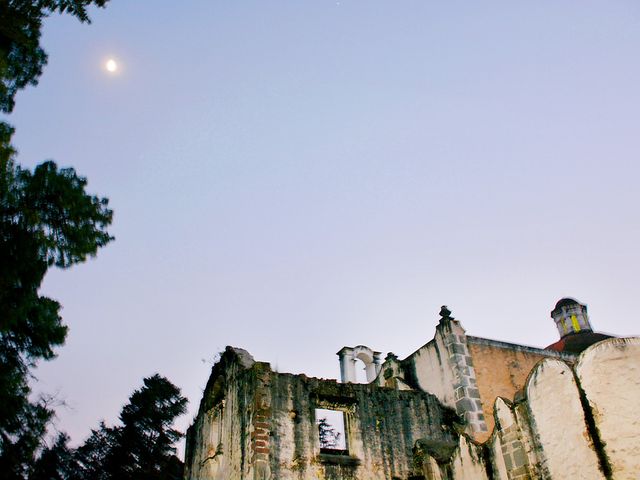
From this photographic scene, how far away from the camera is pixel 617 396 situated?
187 inches

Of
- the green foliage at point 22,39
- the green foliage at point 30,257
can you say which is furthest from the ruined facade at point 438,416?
the green foliage at point 22,39

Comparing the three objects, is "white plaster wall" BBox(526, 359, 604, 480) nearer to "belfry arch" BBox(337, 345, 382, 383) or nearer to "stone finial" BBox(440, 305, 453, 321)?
"stone finial" BBox(440, 305, 453, 321)

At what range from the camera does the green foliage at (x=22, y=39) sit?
5457mm

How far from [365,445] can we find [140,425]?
64.2 ft

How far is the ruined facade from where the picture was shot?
490 centimetres

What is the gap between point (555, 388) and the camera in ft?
17.7

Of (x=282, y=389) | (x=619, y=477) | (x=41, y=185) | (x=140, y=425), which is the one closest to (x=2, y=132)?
(x=41, y=185)

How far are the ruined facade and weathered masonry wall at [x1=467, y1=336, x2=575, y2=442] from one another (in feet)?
0.11

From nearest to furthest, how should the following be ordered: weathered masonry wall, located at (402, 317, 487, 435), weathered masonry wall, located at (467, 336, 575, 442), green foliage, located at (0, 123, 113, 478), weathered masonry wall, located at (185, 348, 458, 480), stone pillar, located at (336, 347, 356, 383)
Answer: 1. green foliage, located at (0, 123, 113, 478)
2. weathered masonry wall, located at (185, 348, 458, 480)
3. weathered masonry wall, located at (402, 317, 487, 435)
4. weathered masonry wall, located at (467, 336, 575, 442)
5. stone pillar, located at (336, 347, 356, 383)

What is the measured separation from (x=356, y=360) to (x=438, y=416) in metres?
4.00

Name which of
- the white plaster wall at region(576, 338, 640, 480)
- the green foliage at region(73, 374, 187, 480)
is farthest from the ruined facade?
the green foliage at region(73, 374, 187, 480)

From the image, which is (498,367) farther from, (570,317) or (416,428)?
(570,317)

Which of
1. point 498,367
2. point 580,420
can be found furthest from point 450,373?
point 580,420

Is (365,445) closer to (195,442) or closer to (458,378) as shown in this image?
(458,378)
